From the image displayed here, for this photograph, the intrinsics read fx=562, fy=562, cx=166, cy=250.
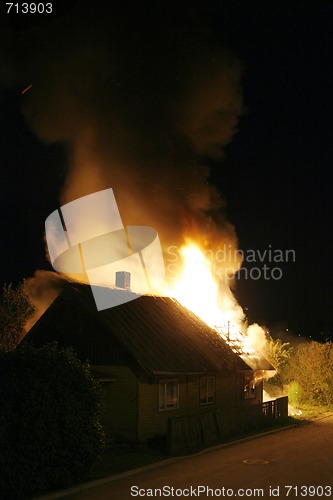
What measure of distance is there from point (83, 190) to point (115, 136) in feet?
11.2

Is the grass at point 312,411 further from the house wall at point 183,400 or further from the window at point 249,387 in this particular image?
the house wall at point 183,400

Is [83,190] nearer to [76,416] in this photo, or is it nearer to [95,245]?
[95,245]

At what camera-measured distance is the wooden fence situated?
16.2 m

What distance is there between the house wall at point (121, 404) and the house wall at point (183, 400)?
0.74 ft

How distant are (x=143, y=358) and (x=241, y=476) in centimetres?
591

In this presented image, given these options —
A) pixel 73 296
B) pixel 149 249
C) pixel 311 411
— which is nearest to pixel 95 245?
pixel 149 249

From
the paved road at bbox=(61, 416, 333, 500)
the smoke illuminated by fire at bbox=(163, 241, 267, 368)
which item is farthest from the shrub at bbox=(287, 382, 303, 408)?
the paved road at bbox=(61, 416, 333, 500)

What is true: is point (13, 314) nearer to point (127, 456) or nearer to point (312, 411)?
point (127, 456)

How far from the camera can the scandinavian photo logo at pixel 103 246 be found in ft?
87.7

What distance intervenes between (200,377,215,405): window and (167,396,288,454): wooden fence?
1.36 meters

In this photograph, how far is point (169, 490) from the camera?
11406 millimetres

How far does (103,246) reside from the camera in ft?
89.6

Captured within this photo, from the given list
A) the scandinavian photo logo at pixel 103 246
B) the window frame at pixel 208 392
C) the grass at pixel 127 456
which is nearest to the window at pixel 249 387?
the window frame at pixel 208 392

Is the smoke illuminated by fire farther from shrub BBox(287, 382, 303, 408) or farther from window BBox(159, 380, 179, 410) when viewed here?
window BBox(159, 380, 179, 410)
